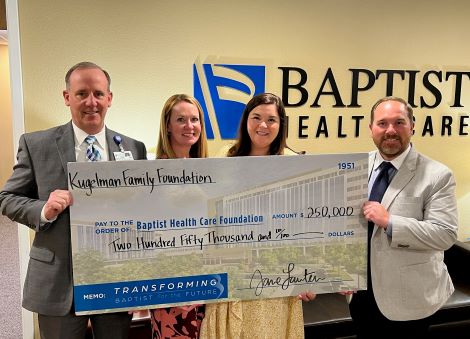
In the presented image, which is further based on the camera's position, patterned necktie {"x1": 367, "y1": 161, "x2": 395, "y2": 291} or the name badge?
patterned necktie {"x1": 367, "y1": 161, "x2": 395, "y2": 291}

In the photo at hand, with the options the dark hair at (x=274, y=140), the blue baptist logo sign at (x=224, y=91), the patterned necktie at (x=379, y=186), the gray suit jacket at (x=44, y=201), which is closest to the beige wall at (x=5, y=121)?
the blue baptist logo sign at (x=224, y=91)

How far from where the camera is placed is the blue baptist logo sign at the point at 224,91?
3117 mm

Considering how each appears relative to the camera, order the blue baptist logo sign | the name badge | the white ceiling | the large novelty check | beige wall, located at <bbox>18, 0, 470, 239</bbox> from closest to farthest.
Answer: the large novelty check, the name badge, beige wall, located at <bbox>18, 0, 470, 239</bbox>, the blue baptist logo sign, the white ceiling

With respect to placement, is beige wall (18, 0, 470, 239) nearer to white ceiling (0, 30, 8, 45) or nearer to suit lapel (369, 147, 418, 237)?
suit lapel (369, 147, 418, 237)

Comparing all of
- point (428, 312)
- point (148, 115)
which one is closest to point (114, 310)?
point (428, 312)

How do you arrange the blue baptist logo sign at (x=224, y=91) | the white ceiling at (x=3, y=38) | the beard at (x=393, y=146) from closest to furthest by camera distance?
the beard at (x=393, y=146) → the blue baptist logo sign at (x=224, y=91) → the white ceiling at (x=3, y=38)

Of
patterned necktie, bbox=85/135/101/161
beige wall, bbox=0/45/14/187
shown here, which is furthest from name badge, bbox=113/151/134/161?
beige wall, bbox=0/45/14/187

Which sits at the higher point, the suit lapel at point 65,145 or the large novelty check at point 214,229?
the suit lapel at point 65,145

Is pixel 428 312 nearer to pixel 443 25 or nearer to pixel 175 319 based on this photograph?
pixel 175 319

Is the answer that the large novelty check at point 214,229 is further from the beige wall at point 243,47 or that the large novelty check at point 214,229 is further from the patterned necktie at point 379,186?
the beige wall at point 243,47

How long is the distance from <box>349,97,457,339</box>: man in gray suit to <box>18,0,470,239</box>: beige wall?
146 centimetres

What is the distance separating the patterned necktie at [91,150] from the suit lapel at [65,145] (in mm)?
56

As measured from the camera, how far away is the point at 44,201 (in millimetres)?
1621

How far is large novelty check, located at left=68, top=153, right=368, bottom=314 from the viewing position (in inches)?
63.7
